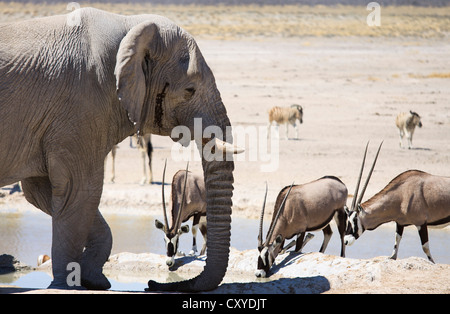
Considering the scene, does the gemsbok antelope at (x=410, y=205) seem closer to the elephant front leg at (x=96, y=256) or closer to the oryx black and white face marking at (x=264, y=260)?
the oryx black and white face marking at (x=264, y=260)

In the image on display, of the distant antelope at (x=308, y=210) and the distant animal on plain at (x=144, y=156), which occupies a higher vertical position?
the distant antelope at (x=308, y=210)

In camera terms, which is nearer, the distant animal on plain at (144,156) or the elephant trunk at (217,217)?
the elephant trunk at (217,217)

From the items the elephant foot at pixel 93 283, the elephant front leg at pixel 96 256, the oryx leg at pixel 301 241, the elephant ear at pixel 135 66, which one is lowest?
the oryx leg at pixel 301 241

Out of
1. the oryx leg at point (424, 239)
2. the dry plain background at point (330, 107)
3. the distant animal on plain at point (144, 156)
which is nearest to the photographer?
the oryx leg at point (424, 239)

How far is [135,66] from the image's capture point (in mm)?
5457

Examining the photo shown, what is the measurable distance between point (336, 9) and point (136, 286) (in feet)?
227

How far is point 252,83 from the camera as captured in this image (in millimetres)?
24969

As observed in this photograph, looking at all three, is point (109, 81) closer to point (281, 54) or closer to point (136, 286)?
point (136, 286)

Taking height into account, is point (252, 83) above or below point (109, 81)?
below

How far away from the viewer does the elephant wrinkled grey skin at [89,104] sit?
214 inches

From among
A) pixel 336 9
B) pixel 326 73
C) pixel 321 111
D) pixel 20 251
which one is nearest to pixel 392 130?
pixel 321 111

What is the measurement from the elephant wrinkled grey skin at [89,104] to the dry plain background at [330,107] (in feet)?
5.63

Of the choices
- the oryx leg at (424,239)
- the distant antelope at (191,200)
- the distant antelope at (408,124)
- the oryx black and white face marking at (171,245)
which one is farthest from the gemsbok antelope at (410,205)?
the distant antelope at (408,124)

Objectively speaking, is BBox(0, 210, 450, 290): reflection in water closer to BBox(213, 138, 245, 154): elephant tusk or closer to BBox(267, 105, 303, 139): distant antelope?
BBox(213, 138, 245, 154): elephant tusk
